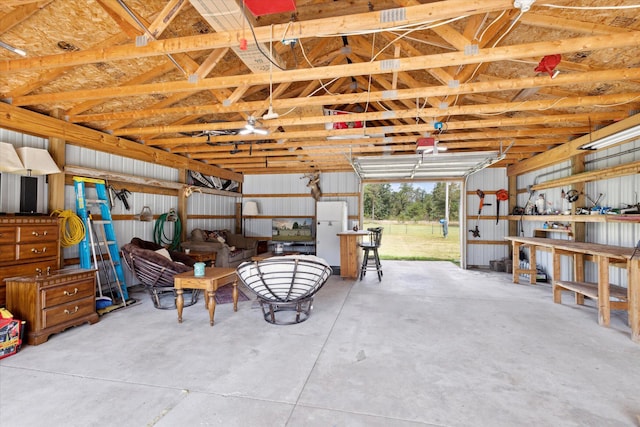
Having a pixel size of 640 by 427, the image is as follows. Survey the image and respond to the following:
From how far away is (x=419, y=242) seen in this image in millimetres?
14078

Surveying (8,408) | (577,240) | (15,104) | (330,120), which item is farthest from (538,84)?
(15,104)

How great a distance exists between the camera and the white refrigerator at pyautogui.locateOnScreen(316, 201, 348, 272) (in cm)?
835

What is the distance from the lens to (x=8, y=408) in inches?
82.8

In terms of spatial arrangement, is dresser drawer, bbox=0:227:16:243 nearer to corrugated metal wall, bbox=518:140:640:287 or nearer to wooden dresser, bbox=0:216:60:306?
wooden dresser, bbox=0:216:60:306

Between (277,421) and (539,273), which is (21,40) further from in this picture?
(539,273)

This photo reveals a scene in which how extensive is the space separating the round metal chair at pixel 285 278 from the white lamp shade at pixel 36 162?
2.90 m

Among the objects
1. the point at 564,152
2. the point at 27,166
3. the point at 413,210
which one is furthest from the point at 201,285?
the point at 413,210

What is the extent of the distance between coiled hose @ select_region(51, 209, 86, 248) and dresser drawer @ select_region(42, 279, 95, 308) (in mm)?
1077

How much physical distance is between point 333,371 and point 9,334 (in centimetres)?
315

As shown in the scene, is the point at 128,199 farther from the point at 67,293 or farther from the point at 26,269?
the point at 67,293

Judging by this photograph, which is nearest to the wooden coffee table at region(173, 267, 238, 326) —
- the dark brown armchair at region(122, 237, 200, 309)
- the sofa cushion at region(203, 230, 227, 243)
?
the dark brown armchair at region(122, 237, 200, 309)

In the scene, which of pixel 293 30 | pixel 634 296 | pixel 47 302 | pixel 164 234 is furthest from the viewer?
pixel 164 234

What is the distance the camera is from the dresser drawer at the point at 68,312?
3.28 metres

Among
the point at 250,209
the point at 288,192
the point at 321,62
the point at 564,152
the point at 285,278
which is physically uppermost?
the point at 321,62
